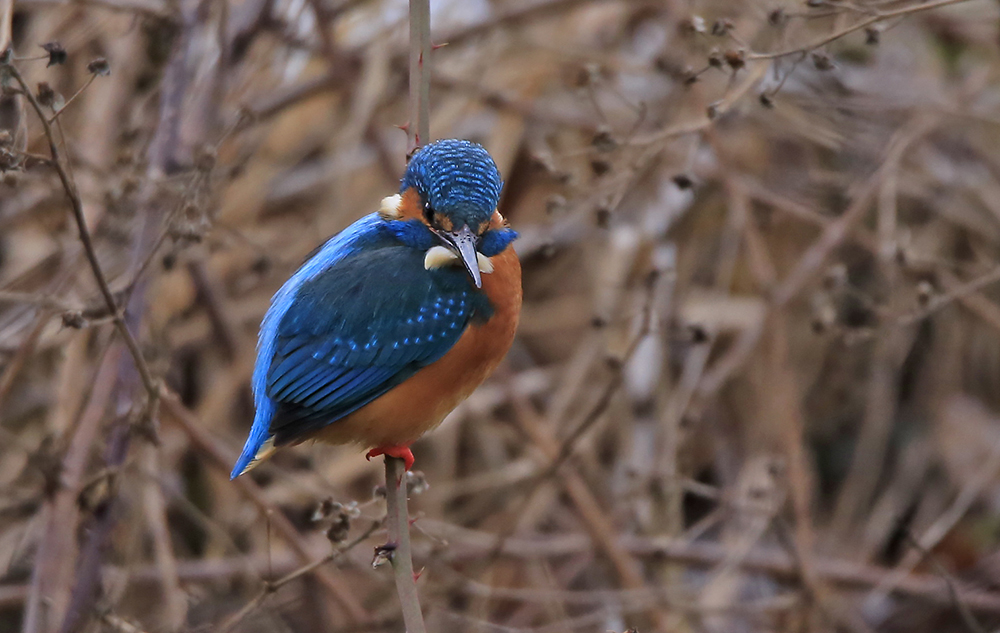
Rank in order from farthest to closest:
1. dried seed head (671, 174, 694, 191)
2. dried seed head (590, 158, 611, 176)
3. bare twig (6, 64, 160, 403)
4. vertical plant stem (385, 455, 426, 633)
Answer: dried seed head (590, 158, 611, 176) → dried seed head (671, 174, 694, 191) → vertical plant stem (385, 455, 426, 633) → bare twig (6, 64, 160, 403)

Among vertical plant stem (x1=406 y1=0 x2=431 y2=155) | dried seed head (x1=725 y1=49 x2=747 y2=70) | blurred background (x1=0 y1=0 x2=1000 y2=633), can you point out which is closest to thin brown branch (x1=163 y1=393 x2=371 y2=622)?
blurred background (x1=0 y1=0 x2=1000 y2=633)

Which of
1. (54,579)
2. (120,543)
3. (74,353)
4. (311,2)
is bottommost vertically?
(120,543)

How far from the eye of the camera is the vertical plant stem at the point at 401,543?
6.18 feet

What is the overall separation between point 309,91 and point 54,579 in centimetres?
210

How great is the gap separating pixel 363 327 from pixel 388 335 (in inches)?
2.5

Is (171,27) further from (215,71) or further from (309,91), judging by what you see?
(309,91)

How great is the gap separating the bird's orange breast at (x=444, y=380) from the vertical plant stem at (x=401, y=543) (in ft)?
0.72

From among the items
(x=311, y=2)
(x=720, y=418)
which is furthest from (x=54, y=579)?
(x=720, y=418)

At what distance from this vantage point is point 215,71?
3.37m

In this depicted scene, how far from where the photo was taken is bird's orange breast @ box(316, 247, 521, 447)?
2.47 meters

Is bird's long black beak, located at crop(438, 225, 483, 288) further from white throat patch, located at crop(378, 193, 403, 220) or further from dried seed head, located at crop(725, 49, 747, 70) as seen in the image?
dried seed head, located at crop(725, 49, 747, 70)

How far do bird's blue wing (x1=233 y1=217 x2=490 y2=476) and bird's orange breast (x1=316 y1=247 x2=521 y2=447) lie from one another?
2 cm

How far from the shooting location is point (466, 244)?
7.21 feet

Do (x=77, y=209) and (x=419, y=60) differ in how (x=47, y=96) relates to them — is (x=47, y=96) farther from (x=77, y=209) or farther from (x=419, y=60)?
(x=419, y=60)
